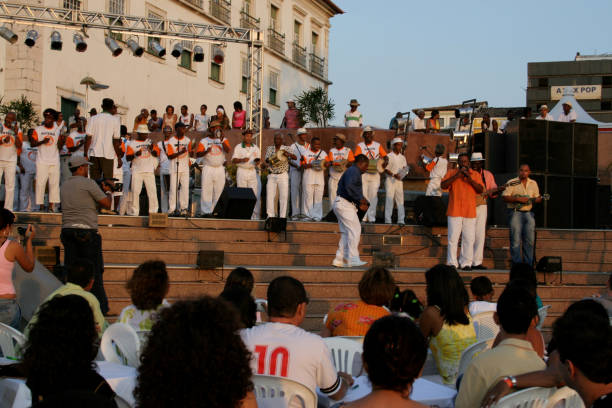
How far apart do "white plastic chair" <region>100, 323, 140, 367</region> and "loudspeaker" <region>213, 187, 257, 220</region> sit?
9.48m

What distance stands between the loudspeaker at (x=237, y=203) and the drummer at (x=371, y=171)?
120 inches

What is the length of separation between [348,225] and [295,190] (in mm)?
4962

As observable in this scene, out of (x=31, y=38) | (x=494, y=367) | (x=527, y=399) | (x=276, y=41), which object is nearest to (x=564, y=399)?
(x=527, y=399)

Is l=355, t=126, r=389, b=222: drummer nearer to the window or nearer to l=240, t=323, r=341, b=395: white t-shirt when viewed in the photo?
l=240, t=323, r=341, b=395: white t-shirt

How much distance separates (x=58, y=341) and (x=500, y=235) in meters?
12.5

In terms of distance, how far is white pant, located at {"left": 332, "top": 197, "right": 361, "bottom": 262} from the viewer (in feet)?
38.6

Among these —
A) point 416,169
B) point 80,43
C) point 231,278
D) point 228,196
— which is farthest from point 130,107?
point 231,278

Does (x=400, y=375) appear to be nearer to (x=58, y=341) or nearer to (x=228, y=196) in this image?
(x=58, y=341)

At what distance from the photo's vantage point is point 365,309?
17.2 ft

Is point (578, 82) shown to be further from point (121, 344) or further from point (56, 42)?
point (121, 344)

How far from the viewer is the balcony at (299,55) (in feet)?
135

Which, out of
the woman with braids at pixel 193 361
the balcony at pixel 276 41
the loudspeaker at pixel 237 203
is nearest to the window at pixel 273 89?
the balcony at pixel 276 41

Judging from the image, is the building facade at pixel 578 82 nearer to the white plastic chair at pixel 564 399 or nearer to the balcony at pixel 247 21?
the balcony at pixel 247 21

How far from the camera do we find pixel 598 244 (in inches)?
558
